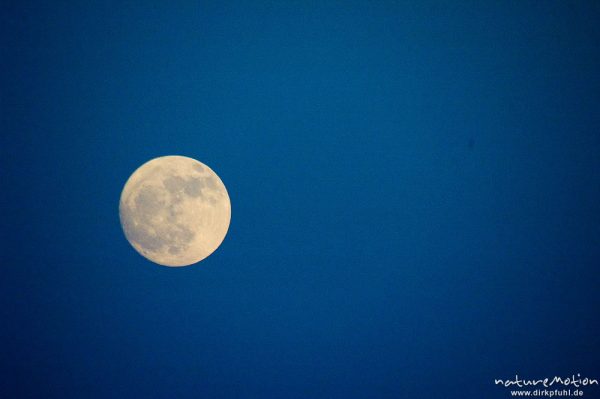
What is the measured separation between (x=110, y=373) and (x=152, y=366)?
48cm

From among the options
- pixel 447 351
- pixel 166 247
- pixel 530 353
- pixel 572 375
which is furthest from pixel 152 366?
pixel 572 375

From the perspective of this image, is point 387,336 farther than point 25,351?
Yes

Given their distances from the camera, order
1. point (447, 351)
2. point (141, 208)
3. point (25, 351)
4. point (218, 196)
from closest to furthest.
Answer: point (141, 208) → point (218, 196) → point (25, 351) → point (447, 351)

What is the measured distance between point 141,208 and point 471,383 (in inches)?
173

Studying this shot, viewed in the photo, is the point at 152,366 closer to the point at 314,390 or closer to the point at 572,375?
the point at 314,390

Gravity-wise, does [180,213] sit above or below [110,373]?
above

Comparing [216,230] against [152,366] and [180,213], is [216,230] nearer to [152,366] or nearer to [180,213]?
[180,213]

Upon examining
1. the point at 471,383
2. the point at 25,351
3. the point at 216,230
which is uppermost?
the point at 216,230

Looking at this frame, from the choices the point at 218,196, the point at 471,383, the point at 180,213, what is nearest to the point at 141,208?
the point at 180,213

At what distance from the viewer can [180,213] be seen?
103 inches

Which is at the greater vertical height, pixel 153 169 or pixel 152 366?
pixel 153 169

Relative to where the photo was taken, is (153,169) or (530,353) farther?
(530,353)

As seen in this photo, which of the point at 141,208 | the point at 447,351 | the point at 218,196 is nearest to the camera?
the point at 141,208

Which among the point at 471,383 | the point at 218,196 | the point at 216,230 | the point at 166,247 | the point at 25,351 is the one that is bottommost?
the point at 471,383
